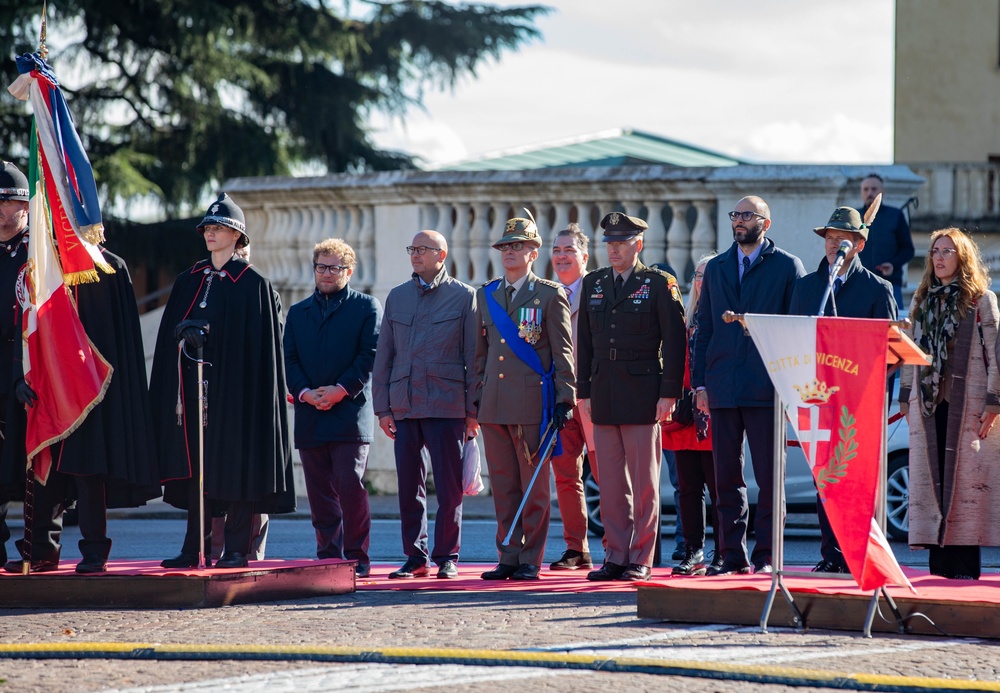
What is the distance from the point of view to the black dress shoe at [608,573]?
372 inches

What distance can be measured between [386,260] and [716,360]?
6241 mm

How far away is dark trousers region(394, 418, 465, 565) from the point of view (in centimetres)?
987

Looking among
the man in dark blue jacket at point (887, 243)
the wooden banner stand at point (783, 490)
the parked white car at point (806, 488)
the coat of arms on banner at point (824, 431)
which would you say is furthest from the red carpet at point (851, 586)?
the man in dark blue jacket at point (887, 243)

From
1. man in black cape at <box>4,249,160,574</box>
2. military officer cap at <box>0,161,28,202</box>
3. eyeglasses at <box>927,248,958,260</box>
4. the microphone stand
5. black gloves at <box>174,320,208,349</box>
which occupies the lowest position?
man in black cape at <box>4,249,160,574</box>

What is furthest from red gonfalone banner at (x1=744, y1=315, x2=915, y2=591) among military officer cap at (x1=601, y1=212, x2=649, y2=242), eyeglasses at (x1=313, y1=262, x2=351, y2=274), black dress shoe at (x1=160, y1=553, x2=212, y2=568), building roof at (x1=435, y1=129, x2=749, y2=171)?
building roof at (x1=435, y1=129, x2=749, y2=171)

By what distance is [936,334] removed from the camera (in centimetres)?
912

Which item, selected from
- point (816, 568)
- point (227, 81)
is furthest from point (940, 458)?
point (227, 81)

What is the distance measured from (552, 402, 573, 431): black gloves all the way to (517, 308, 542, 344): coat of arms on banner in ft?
1.41

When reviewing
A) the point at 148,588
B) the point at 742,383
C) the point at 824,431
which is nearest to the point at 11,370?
the point at 148,588

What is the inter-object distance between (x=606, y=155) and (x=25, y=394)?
655 inches

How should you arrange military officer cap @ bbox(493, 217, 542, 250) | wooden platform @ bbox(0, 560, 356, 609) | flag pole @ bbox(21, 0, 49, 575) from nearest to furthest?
wooden platform @ bbox(0, 560, 356, 609) < flag pole @ bbox(21, 0, 49, 575) < military officer cap @ bbox(493, 217, 542, 250)

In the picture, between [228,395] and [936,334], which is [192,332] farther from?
[936,334]

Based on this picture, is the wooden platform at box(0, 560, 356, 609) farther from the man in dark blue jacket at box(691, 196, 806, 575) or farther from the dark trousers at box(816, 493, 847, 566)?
the dark trousers at box(816, 493, 847, 566)

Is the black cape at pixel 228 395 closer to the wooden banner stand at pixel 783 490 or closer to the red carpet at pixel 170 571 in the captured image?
the red carpet at pixel 170 571
